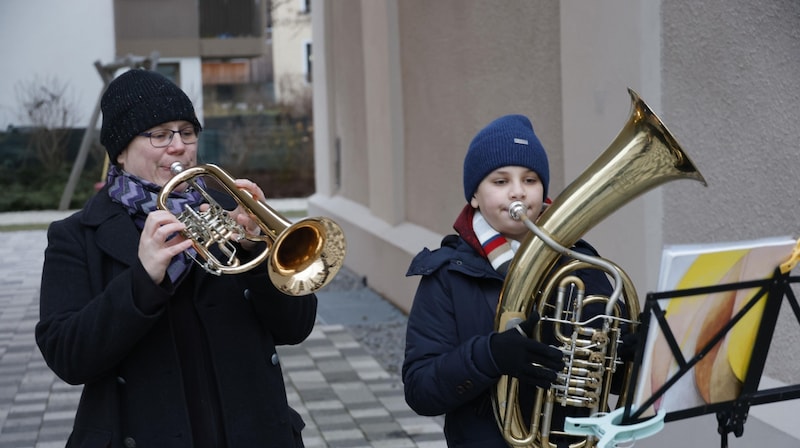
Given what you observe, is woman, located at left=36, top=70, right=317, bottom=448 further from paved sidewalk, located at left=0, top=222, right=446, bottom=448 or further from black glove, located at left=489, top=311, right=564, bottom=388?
paved sidewalk, located at left=0, top=222, right=446, bottom=448

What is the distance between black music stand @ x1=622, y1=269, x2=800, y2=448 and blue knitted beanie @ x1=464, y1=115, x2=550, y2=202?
27.4 inches

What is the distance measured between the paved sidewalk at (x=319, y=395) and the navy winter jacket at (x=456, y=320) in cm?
267

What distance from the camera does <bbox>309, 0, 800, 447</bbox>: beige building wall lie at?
417cm

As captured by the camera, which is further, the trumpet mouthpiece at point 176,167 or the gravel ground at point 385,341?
the gravel ground at point 385,341

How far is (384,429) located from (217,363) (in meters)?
3.16

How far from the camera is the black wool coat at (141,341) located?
268cm

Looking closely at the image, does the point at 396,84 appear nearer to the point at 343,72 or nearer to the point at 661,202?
the point at 343,72

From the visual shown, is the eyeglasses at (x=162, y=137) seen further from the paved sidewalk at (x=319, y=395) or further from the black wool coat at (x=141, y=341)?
the paved sidewalk at (x=319, y=395)

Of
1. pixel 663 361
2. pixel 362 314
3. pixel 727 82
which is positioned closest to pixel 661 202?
pixel 727 82

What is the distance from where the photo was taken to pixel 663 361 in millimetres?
2277

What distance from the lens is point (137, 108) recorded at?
2783 millimetres

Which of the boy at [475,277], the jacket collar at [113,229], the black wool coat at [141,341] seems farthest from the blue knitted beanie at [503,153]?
the jacket collar at [113,229]

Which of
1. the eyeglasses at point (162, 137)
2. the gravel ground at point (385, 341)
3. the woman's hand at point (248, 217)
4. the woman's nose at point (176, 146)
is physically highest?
the eyeglasses at point (162, 137)

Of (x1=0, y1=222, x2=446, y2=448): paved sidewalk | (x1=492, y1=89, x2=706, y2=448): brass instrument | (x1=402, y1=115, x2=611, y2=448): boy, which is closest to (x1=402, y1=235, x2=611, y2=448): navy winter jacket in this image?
(x1=402, y1=115, x2=611, y2=448): boy
